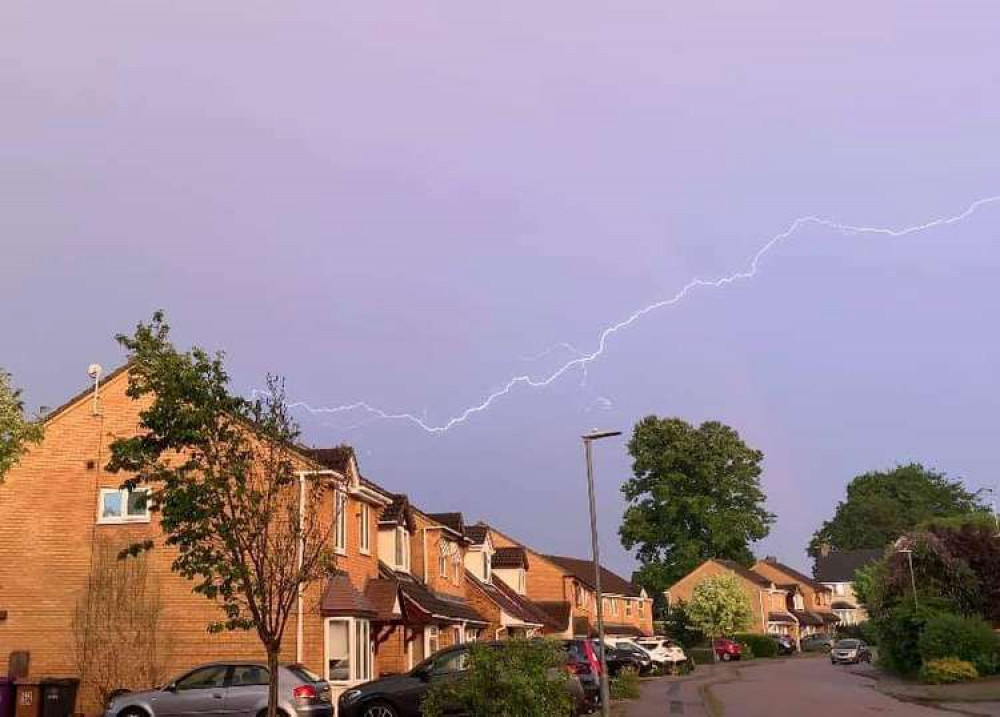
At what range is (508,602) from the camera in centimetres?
4572

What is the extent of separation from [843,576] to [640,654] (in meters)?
84.1

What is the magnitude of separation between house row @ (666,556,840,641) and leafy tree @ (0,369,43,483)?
208 feet

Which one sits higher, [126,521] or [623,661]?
[126,521]

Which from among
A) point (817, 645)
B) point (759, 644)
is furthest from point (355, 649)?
point (817, 645)

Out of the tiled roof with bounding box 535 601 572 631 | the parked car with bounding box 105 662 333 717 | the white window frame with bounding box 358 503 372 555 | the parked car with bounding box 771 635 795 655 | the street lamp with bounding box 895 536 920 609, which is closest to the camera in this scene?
the parked car with bounding box 105 662 333 717

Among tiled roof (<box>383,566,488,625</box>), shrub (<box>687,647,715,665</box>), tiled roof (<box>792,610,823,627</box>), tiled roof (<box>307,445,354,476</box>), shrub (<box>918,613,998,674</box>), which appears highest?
tiled roof (<box>307,445,354,476</box>)

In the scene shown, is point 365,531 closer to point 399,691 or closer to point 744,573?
point 399,691

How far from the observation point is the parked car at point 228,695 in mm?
19438

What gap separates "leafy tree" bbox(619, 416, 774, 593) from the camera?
292 ft

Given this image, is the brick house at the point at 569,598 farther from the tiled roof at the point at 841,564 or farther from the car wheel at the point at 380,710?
the tiled roof at the point at 841,564

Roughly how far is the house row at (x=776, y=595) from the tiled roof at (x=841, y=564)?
3.32 metres

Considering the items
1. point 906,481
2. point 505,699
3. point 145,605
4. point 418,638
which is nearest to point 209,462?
point 505,699

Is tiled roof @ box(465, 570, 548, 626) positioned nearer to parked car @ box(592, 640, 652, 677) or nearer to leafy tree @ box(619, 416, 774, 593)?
parked car @ box(592, 640, 652, 677)


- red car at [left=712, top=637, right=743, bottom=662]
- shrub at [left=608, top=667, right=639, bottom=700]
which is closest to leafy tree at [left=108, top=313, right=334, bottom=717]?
shrub at [left=608, top=667, right=639, bottom=700]
